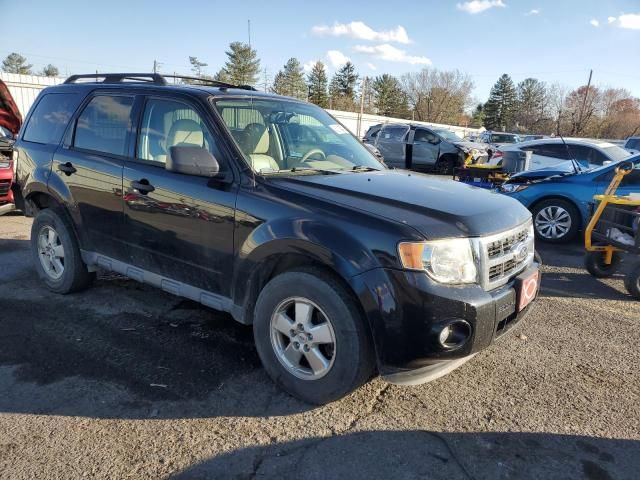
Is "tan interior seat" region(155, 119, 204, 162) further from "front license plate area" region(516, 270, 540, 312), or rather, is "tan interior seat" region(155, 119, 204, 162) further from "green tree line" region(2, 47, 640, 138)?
"green tree line" region(2, 47, 640, 138)

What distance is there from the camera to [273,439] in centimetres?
267

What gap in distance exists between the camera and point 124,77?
449 centimetres

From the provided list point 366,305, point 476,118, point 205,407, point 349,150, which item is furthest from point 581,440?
point 476,118

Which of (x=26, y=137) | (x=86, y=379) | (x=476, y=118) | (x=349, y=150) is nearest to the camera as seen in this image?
(x=86, y=379)

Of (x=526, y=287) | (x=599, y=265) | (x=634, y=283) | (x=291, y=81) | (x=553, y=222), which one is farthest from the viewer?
(x=291, y=81)

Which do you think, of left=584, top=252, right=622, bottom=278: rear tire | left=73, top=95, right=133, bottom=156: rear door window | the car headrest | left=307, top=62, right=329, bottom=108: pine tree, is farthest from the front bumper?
left=307, top=62, right=329, bottom=108: pine tree

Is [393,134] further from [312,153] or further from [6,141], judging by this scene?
[312,153]

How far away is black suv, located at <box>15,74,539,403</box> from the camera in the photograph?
2641 mm

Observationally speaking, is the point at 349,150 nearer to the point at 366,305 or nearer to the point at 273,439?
the point at 366,305

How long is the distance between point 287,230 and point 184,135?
1304 mm

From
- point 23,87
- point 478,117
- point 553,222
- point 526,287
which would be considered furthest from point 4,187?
point 478,117

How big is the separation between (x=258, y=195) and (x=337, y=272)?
0.77 m

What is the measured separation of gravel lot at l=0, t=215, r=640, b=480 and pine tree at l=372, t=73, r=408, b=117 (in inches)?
3216

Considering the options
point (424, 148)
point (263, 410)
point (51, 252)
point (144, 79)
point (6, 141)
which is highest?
point (144, 79)
